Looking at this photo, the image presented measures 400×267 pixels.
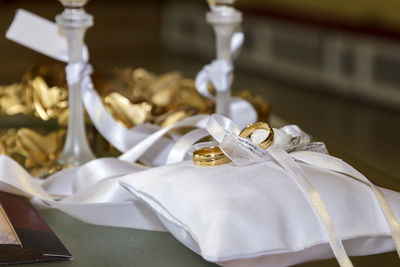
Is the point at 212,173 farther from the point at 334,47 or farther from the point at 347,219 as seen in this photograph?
the point at 334,47

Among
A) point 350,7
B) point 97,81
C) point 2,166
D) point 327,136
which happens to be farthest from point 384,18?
point 2,166

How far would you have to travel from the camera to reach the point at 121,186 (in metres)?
0.75

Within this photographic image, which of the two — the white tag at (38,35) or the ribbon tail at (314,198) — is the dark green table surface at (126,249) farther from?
the white tag at (38,35)

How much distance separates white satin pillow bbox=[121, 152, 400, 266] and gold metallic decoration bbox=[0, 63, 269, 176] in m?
0.35

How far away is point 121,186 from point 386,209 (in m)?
0.28

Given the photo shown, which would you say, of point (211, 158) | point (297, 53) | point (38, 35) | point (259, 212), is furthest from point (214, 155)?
point (297, 53)

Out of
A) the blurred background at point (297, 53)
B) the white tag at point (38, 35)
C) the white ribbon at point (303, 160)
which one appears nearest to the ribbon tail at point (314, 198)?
the white ribbon at point (303, 160)

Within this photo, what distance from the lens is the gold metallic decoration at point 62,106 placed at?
1.06m

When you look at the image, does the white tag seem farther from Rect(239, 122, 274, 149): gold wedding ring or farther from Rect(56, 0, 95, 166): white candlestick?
Rect(239, 122, 274, 149): gold wedding ring

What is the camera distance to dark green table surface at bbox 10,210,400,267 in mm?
665

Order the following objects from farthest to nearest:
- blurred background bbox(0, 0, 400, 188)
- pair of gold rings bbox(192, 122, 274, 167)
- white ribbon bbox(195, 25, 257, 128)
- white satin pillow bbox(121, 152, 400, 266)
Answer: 1. blurred background bbox(0, 0, 400, 188)
2. white ribbon bbox(195, 25, 257, 128)
3. pair of gold rings bbox(192, 122, 274, 167)
4. white satin pillow bbox(121, 152, 400, 266)

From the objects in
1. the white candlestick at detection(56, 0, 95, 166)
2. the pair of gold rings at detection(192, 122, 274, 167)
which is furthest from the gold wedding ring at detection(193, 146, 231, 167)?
the white candlestick at detection(56, 0, 95, 166)

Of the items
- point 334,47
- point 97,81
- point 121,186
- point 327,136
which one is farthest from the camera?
point 334,47

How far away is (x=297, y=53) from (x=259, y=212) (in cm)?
332
